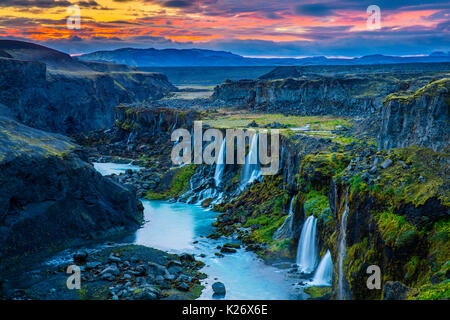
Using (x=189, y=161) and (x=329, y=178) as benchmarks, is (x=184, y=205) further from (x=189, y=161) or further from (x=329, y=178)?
(x=329, y=178)

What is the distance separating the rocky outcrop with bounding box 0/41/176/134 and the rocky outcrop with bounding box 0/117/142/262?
41.3 m

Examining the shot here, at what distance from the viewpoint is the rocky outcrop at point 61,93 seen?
334ft

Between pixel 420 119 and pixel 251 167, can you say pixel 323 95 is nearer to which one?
pixel 251 167

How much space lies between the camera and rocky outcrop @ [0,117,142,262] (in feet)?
132

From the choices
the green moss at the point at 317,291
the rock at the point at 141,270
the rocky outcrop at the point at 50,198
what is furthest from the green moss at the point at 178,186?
the green moss at the point at 317,291

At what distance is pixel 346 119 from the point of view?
81.1 metres

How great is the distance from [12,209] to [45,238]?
4.08 metres

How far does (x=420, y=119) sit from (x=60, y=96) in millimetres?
116728

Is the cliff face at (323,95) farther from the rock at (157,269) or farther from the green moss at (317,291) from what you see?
the rock at (157,269)

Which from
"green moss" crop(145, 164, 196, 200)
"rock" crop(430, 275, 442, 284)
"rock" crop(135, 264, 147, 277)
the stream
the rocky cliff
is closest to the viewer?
"rock" crop(430, 275, 442, 284)

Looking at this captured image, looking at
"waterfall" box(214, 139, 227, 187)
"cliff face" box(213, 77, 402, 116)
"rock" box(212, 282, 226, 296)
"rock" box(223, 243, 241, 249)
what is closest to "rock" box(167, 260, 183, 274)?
"rock" box(212, 282, 226, 296)
